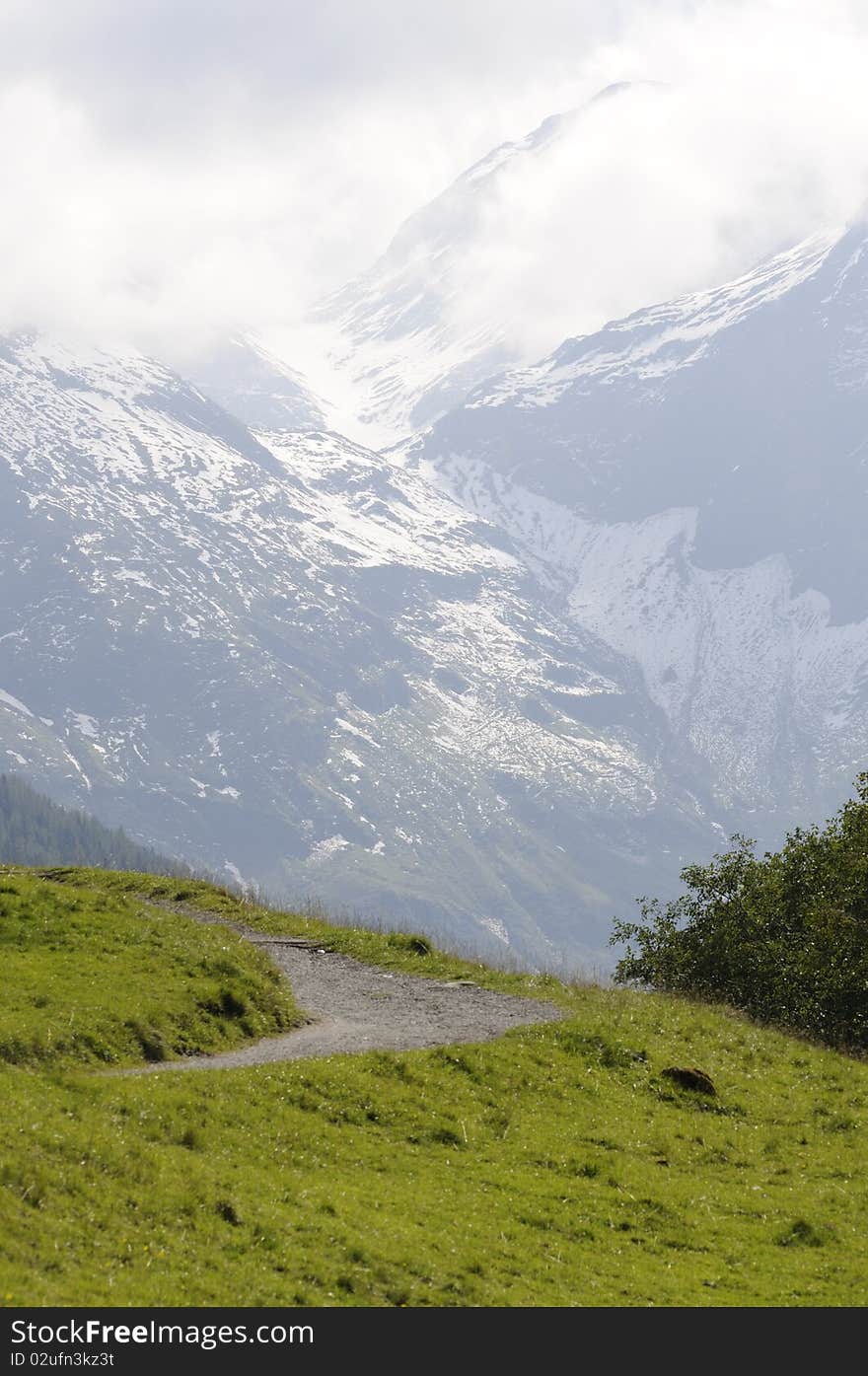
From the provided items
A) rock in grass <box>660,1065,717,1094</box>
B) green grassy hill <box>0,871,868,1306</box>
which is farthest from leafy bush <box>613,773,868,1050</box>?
rock in grass <box>660,1065,717,1094</box>

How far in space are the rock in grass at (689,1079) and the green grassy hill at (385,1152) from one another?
369mm

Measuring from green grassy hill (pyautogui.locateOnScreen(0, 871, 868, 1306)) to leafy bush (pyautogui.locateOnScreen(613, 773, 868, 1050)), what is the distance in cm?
583

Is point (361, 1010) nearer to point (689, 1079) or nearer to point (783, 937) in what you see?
point (689, 1079)

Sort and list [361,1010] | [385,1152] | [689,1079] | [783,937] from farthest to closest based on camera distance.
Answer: [783,937]
[361,1010]
[689,1079]
[385,1152]

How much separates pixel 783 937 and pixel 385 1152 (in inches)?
1295

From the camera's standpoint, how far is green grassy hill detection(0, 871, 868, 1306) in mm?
24359

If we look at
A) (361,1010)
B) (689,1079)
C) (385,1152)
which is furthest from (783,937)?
(385,1152)

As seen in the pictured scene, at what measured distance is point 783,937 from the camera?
60281 mm

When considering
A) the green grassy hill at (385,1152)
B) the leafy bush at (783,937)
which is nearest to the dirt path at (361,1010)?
the green grassy hill at (385,1152)

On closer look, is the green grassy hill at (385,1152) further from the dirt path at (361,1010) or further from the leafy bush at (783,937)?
the leafy bush at (783,937)
